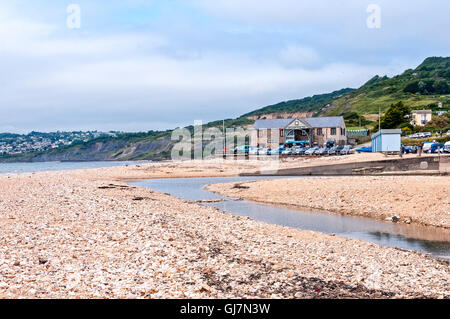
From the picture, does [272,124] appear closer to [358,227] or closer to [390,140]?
[390,140]

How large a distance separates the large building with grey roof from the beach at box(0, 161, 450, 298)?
298 ft

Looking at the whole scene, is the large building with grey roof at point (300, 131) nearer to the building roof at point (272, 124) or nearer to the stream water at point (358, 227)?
the building roof at point (272, 124)

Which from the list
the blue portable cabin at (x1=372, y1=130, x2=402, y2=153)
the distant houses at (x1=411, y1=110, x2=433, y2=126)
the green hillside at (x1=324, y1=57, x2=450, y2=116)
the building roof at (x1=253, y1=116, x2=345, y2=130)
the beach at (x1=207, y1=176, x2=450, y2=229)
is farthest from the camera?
the green hillside at (x1=324, y1=57, x2=450, y2=116)

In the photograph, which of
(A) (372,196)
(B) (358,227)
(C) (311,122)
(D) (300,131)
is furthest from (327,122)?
(B) (358,227)

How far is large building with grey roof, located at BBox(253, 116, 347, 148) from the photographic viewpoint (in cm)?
10744

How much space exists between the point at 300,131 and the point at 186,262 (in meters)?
103

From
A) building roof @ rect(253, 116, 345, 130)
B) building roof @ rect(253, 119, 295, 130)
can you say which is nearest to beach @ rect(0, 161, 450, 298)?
building roof @ rect(253, 116, 345, 130)

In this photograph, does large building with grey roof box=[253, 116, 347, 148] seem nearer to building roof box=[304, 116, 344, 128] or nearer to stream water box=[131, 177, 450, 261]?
building roof box=[304, 116, 344, 128]

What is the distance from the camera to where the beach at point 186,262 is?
9.78 meters

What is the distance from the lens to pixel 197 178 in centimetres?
5969

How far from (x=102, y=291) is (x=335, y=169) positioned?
134 ft

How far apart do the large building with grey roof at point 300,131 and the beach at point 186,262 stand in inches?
3579

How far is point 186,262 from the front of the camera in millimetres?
12133
